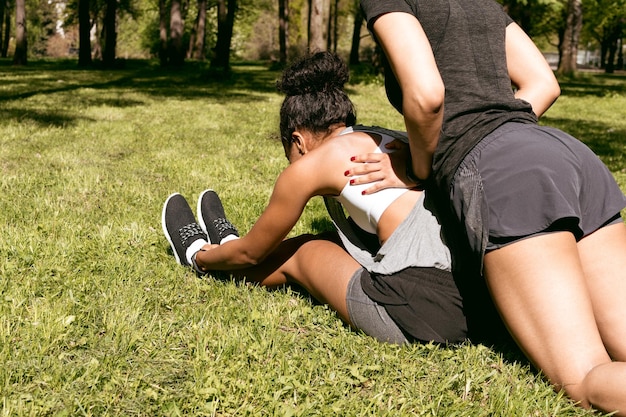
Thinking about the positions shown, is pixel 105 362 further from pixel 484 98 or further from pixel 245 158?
pixel 245 158

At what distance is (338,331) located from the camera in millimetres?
2879

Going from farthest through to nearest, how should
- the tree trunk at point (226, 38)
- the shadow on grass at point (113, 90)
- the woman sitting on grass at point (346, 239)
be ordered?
the tree trunk at point (226, 38) → the shadow on grass at point (113, 90) → the woman sitting on grass at point (346, 239)

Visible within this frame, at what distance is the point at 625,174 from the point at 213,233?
5098 millimetres

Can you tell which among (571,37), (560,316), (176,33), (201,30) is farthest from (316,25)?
(201,30)

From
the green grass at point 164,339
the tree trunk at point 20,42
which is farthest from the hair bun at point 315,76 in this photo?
the tree trunk at point 20,42

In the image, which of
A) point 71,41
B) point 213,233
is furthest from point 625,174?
point 71,41

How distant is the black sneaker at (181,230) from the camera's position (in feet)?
12.0

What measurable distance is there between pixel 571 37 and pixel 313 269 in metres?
23.9

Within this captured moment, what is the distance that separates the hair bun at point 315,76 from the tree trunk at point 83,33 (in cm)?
2342

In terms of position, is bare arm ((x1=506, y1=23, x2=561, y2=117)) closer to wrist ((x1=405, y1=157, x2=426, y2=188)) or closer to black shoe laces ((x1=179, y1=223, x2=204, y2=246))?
wrist ((x1=405, y1=157, x2=426, y2=188))

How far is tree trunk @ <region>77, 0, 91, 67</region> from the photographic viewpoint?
23391 mm

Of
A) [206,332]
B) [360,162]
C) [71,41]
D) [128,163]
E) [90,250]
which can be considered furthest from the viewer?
[71,41]

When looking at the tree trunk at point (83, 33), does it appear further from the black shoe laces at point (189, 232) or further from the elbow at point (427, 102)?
the elbow at point (427, 102)

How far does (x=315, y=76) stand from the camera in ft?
9.30
